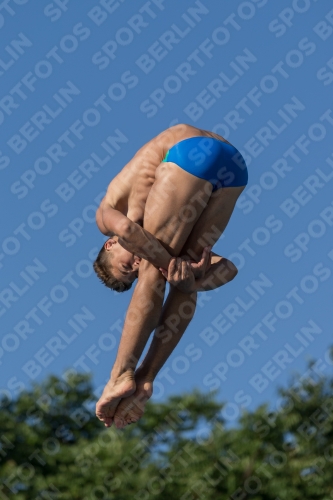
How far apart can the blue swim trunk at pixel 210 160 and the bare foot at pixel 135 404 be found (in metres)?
1.62

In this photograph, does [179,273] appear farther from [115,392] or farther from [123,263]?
[115,392]

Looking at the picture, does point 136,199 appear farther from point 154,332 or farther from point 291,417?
point 291,417

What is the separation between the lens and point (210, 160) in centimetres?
845

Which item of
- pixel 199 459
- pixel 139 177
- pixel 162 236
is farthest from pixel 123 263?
pixel 199 459

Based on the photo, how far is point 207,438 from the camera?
20.5 m

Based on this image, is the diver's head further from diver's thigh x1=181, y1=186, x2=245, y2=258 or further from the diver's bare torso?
diver's thigh x1=181, y1=186, x2=245, y2=258

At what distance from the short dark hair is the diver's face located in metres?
0.05

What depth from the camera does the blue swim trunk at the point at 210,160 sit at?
8398mm

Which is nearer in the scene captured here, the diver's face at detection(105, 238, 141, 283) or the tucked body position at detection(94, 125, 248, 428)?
the tucked body position at detection(94, 125, 248, 428)

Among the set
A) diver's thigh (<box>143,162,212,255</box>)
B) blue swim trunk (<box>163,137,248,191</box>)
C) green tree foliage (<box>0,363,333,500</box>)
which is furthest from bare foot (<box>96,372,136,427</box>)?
green tree foliage (<box>0,363,333,500</box>)

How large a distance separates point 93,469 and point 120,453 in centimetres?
63

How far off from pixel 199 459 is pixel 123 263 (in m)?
12.0

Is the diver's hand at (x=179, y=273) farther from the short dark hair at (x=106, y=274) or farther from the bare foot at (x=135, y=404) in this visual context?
the bare foot at (x=135, y=404)

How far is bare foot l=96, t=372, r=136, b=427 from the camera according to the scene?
336 inches
